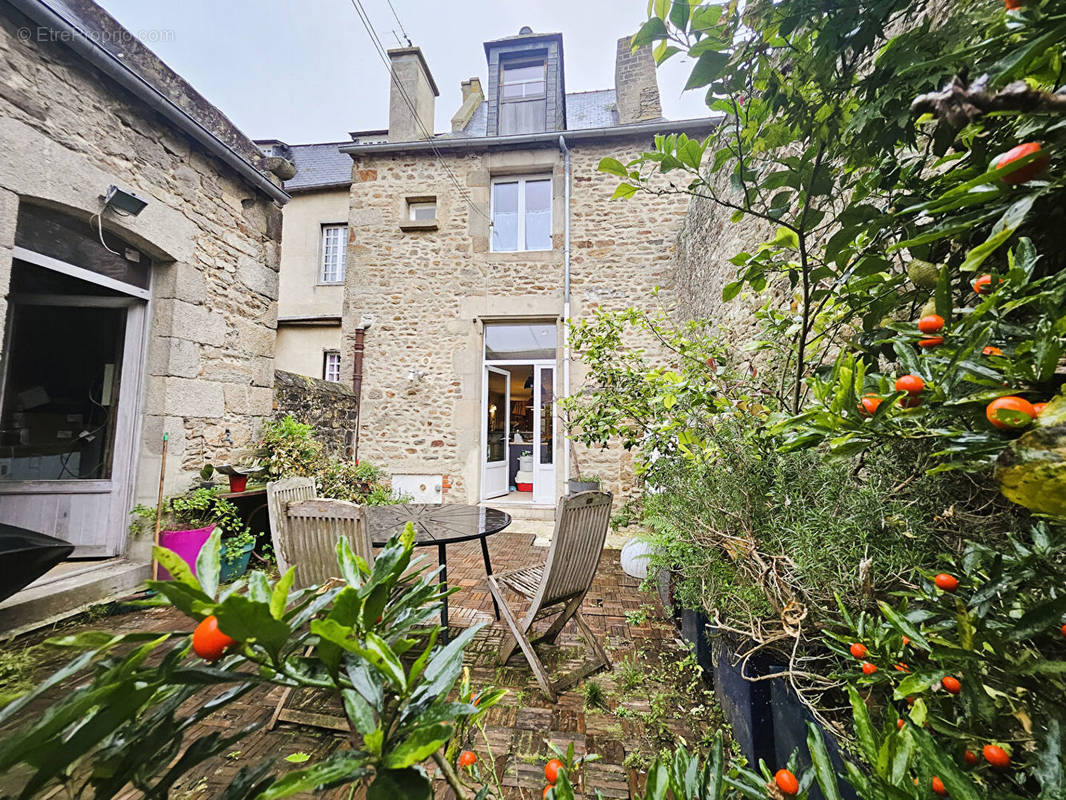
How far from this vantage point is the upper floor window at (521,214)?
21.4 ft

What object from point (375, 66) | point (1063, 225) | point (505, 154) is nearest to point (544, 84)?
point (505, 154)

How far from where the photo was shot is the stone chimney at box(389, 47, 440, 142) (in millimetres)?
6574

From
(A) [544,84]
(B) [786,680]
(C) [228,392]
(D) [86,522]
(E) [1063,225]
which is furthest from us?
(A) [544,84]

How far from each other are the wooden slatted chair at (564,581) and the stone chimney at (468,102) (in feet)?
26.6

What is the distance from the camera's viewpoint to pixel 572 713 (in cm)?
188

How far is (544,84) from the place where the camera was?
695 cm

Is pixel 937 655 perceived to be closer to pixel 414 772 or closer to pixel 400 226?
pixel 414 772

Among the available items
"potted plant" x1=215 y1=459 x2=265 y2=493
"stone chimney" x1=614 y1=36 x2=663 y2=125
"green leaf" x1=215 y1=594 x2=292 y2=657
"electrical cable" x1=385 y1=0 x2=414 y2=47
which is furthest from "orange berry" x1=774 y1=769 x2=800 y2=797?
"stone chimney" x1=614 y1=36 x2=663 y2=125

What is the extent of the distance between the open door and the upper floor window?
77.3 inches

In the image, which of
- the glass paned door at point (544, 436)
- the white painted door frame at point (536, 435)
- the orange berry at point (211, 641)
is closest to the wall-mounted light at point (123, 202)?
the orange berry at point (211, 641)

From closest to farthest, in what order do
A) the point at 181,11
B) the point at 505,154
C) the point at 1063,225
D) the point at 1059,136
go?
the point at 1059,136, the point at 1063,225, the point at 181,11, the point at 505,154

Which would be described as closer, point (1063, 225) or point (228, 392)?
point (1063, 225)

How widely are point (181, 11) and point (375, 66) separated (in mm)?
2887

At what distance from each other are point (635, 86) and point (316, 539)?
7.46 metres
